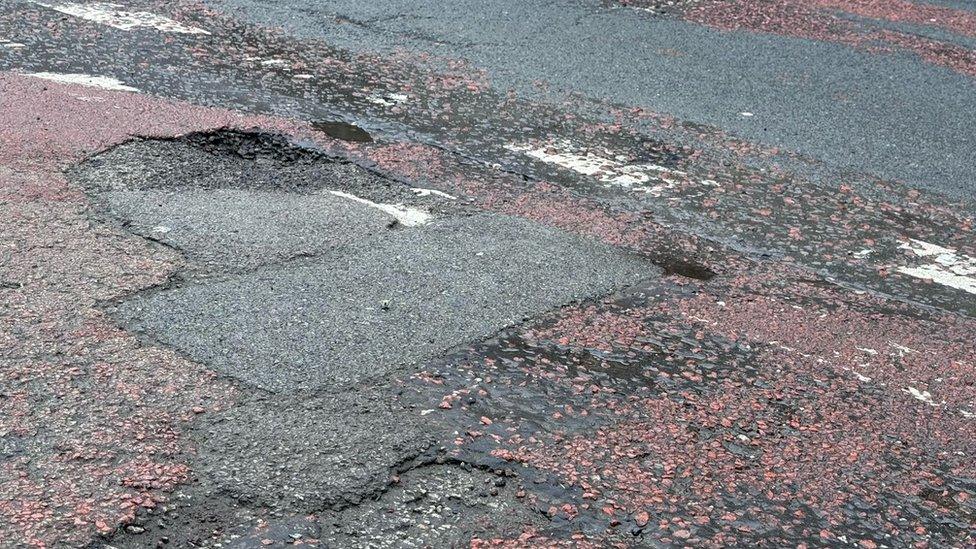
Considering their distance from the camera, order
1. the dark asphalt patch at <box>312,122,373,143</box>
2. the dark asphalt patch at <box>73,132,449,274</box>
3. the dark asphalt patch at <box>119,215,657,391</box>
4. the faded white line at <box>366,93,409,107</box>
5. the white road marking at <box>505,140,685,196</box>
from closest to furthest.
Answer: the dark asphalt patch at <box>119,215,657,391</box>, the dark asphalt patch at <box>73,132,449,274</box>, the white road marking at <box>505,140,685,196</box>, the dark asphalt patch at <box>312,122,373,143</box>, the faded white line at <box>366,93,409,107</box>

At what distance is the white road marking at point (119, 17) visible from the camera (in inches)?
310

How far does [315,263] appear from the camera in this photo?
173 inches

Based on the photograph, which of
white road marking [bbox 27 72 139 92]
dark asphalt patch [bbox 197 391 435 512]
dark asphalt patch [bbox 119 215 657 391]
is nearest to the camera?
dark asphalt patch [bbox 197 391 435 512]

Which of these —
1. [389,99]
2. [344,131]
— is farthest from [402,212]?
[389,99]

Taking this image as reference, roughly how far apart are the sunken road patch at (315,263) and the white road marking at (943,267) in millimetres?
1338

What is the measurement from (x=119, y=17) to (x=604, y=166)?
13.6 feet

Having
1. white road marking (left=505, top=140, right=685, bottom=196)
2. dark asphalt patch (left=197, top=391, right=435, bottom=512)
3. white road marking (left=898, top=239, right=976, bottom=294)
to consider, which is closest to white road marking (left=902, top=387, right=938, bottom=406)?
white road marking (left=898, top=239, right=976, bottom=294)

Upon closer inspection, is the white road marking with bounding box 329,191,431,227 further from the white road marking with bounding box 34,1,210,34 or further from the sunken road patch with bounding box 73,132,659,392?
the white road marking with bounding box 34,1,210,34

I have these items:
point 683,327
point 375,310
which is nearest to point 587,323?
point 683,327

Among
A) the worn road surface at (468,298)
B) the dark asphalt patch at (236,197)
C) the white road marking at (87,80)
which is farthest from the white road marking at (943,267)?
the white road marking at (87,80)

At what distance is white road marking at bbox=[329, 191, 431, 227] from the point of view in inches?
194

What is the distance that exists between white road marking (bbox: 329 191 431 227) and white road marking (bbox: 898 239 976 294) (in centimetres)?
224

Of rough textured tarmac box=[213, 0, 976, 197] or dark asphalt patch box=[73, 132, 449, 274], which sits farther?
rough textured tarmac box=[213, 0, 976, 197]

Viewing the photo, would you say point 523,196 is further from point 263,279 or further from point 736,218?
point 263,279
